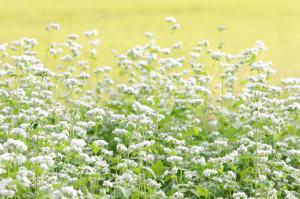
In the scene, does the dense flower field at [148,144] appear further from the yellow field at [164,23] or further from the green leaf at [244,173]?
the yellow field at [164,23]

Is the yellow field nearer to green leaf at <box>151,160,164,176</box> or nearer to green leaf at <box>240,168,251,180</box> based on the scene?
green leaf at <box>240,168,251,180</box>

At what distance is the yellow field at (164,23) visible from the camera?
9344mm

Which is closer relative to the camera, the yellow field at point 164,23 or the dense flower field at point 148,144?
the dense flower field at point 148,144

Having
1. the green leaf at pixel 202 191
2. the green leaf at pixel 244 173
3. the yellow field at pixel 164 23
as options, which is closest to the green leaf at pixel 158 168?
the green leaf at pixel 202 191

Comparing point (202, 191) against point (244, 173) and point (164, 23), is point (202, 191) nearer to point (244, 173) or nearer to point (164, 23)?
point (244, 173)

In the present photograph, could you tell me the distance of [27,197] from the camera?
3654 mm

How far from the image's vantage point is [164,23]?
35.7 feet

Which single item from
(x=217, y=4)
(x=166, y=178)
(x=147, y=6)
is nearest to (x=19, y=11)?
(x=147, y=6)

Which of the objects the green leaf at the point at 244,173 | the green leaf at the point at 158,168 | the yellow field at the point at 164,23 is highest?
the yellow field at the point at 164,23

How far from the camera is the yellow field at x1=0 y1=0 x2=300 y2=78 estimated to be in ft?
30.7

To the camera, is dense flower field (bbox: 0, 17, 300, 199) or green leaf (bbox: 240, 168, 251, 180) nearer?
dense flower field (bbox: 0, 17, 300, 199)

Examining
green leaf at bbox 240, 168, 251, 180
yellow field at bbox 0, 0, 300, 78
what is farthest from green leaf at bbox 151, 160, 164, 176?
yellow field at bbox 0, 0, 300, 78

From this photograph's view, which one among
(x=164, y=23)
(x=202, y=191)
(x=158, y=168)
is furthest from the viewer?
(x=164, y=23)

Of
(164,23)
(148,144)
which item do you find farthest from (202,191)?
(164,23)
